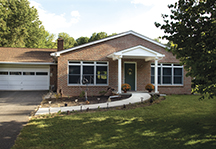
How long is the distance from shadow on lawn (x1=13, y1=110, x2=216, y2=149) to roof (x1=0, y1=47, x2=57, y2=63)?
1127 cm

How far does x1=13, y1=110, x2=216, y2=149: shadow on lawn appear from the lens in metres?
4.52

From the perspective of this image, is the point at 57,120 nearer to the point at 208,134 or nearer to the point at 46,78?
the point at 208,134

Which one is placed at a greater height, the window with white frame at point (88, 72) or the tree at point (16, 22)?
the tree at point (16, 22)

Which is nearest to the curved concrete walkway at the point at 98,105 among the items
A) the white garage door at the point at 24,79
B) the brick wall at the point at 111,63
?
the brick wall at the point at 111,63

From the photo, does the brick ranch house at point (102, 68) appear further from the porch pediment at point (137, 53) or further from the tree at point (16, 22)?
the tree at point (16, 22)

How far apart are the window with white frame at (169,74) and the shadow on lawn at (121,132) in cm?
812

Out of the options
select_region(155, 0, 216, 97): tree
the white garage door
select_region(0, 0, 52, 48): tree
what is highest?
select_region(0, 0, 52, 48): tree

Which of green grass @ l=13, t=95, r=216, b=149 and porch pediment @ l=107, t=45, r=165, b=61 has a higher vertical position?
porch pediment @ l=107, t=45, r=165, b=61

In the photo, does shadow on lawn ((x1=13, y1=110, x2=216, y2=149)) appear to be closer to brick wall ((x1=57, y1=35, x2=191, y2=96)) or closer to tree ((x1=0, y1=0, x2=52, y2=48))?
brick wall ((x1=57, y1=35, x2=191, y2=96))

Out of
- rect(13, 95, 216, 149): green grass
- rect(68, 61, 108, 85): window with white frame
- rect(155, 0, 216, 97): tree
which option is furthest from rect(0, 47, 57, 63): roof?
rect(155, 0, 216, 97): tree

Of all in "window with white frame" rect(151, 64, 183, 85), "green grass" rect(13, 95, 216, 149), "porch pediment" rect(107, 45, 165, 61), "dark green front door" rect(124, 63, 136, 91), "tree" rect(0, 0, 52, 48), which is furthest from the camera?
"tree" rect(0, 0, 52, 48)

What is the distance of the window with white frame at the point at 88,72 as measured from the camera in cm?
1346

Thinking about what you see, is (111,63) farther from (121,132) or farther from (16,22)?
(16,22)

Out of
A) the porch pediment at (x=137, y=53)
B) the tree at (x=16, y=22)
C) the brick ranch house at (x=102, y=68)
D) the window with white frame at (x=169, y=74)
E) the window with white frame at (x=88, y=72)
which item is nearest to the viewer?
the porch pediment at (x=137, y=53)
